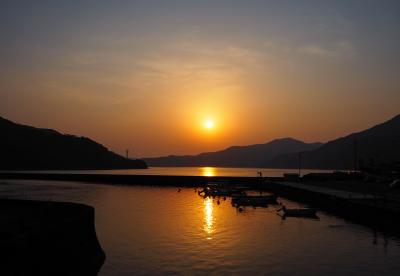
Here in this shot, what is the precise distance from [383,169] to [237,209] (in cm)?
6494

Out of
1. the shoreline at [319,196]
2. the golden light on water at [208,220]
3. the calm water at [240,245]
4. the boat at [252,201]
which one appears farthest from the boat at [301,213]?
the boat at [252,201]

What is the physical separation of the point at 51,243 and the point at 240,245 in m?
22.7

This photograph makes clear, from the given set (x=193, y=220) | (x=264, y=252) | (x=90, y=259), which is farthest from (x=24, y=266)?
(x=193, y=220)

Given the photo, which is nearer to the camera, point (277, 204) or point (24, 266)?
point (24, 266)

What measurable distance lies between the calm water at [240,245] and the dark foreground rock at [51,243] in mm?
3504

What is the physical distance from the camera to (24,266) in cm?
1978

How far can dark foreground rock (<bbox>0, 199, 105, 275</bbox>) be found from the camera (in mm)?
19234

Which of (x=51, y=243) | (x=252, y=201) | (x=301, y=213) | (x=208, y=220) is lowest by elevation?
(x=208, y=220)

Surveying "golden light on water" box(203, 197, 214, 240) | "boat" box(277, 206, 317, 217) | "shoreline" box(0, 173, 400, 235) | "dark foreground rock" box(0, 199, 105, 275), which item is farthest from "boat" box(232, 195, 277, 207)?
"dark foreground rock" box(0, 199, 105, 275)

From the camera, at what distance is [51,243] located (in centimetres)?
2281

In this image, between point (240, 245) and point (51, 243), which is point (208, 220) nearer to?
point (240, 245)

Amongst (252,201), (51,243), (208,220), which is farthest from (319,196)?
(51,243)

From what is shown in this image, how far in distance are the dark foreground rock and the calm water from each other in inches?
138

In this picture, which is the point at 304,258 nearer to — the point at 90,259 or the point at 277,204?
the point at 90,259
